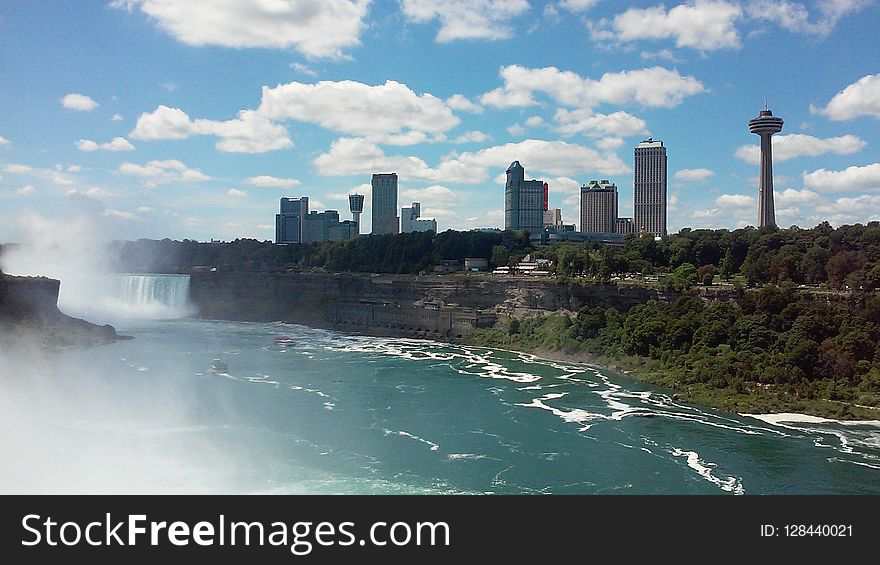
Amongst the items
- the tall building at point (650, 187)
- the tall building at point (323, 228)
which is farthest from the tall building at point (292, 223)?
the tall building at point (650, 187)

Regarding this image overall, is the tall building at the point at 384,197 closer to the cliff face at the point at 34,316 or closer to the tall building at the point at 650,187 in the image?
the tall building at the point at 650,187

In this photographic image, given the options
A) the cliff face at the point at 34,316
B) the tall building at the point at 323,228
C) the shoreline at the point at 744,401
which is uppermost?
the tall building at the point at 323,228

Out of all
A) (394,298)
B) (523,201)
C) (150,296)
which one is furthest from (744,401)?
(523,201)

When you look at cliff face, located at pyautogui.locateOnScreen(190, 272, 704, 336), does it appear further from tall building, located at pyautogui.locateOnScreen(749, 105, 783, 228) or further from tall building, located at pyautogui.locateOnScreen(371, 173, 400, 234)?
tall building, located at pyautogui.locateOnScreen(371, 173, 400, 234)

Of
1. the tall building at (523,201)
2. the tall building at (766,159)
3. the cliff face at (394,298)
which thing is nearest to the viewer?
the cliff face at (394,298)

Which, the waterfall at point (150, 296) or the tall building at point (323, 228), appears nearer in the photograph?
the waterfall at point (150, 296)
